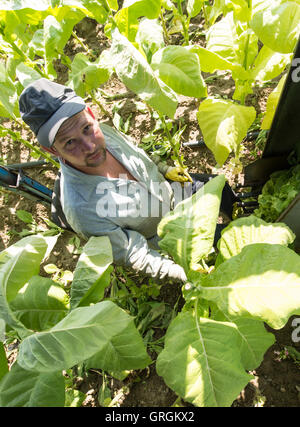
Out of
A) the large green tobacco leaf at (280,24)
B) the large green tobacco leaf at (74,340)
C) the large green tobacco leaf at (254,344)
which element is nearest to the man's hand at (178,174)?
the large green tobacco leaf at (280,24)

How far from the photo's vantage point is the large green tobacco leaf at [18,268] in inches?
28.3

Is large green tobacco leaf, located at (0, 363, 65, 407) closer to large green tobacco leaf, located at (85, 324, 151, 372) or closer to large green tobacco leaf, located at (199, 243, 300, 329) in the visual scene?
large green tobacco leaf, located at (85, 324, 151, 372)

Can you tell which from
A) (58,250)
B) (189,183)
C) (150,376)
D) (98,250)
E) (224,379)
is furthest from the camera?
→ (58,250)

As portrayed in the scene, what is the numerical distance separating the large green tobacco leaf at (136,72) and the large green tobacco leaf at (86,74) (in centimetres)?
40

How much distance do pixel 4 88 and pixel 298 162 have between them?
1619 mm

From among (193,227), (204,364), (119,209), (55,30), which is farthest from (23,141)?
(204,364)

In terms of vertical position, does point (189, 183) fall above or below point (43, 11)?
below

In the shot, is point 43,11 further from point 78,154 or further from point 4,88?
point 78,154

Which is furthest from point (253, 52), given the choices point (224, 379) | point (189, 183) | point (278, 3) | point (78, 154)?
point (224, 379)

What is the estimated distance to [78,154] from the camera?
3.94 ft

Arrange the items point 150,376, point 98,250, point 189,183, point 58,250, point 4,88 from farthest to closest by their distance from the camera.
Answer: point 58,250 < point 189,183 < point 150,376 < point 4,88 < point 98,250

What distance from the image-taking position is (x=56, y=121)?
3.68ft

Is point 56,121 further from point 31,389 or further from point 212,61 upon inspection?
point 31,389

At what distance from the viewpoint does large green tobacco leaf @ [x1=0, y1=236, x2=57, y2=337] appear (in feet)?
2.35
